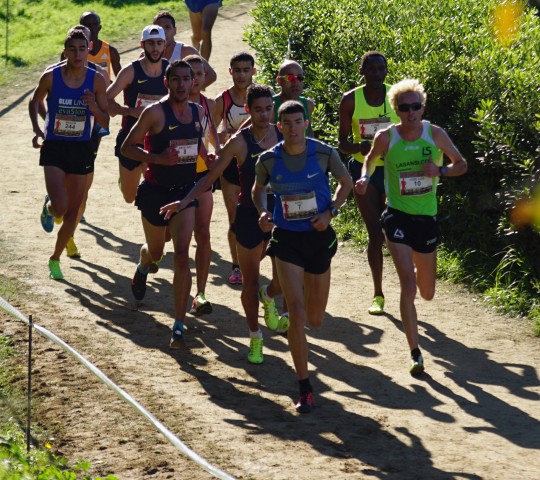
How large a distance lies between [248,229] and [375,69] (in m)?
1.88

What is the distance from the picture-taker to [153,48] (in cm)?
1112

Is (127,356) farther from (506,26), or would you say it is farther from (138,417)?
(506,26)

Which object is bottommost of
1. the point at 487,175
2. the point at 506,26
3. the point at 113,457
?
the point at 113,457

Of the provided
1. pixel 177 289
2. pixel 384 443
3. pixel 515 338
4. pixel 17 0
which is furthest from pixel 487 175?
pixel 17 0

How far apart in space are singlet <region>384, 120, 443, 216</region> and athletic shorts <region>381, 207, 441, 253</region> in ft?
0.14

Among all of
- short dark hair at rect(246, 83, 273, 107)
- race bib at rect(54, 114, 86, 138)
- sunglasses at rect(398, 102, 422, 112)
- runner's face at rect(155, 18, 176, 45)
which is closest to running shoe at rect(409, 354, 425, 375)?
sunglasses at rect(398, 102, 422, 112)

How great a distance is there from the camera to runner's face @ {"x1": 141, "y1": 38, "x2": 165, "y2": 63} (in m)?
11.1

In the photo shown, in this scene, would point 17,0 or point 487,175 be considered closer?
point 487,175

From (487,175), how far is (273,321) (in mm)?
2577

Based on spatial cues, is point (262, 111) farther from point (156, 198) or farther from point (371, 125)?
point (371, 125)

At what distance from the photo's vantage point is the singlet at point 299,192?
810 centimetres

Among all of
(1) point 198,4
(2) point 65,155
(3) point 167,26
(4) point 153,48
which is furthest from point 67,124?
(1) point 198,4

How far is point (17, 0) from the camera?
93.9 ft

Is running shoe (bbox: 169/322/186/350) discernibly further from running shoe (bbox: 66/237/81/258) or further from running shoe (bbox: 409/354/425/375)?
running shoe (bbox: 66/237/81/258)
